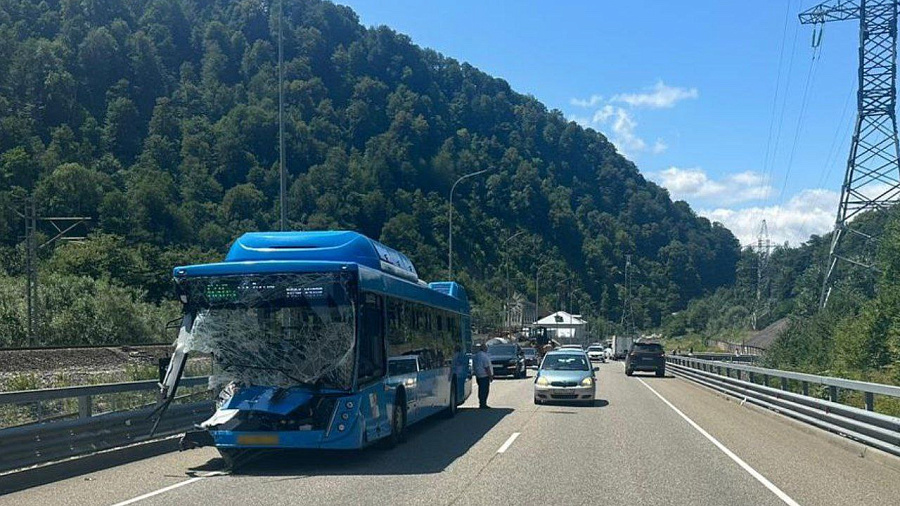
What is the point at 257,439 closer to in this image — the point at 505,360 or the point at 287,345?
the point at 287,345

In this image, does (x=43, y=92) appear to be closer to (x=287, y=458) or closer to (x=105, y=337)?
(x=105, y=337)

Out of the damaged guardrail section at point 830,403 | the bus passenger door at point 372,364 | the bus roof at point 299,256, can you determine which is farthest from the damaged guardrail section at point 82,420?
the damaged guardrail section at point 830,403

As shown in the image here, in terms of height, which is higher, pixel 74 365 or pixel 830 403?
pixel 74 365

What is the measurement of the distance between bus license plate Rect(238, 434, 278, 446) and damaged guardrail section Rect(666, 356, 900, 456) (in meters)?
8.84

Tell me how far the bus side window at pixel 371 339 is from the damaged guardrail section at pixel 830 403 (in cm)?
752

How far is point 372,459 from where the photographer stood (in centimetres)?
1299

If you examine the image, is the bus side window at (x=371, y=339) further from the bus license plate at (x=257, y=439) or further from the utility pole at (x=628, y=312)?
the utility pole at (x=628, y=312)

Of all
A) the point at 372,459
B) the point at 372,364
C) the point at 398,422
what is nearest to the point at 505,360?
A: the point at 398,422

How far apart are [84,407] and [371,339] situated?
4.41 m

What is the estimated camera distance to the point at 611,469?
11.6 metres

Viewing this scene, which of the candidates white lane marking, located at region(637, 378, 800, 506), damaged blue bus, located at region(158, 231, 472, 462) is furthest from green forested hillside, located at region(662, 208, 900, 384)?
damaged blue bus, located at region(158, 231, 472, 462)

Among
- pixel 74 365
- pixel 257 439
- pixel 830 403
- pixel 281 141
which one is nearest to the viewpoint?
pixel 257 439

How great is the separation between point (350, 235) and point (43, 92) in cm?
9608

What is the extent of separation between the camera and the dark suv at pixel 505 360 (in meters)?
40.8
